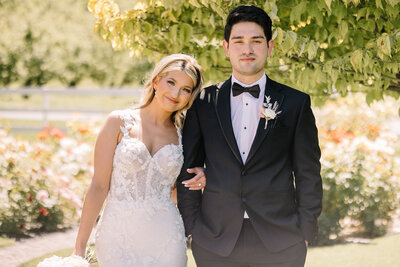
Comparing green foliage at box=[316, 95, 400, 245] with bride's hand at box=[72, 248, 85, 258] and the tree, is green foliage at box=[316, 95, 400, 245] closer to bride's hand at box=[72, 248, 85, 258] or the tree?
the tree

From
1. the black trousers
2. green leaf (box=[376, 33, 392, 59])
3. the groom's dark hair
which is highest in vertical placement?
the groom's dark hair

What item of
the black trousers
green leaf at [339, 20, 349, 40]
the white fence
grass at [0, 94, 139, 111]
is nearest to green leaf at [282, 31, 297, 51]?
green leaf at [339, 20, 349, 40]

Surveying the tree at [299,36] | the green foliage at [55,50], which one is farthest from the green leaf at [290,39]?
the green foliage at [55,50]

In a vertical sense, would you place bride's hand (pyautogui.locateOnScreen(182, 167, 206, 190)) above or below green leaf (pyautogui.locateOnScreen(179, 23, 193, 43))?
below

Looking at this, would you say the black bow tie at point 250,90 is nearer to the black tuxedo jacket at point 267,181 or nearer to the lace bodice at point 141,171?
the black tuxedo jacket at point 267,181

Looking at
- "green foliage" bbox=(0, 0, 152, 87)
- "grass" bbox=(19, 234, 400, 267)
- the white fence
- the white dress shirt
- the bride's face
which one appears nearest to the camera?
the white dress shirt

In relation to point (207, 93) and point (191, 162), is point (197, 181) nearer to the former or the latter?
point (191, 162)

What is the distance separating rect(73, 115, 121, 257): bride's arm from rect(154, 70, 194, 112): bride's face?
1.20 feet

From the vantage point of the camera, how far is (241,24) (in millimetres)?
3107

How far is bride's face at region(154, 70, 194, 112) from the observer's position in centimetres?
351

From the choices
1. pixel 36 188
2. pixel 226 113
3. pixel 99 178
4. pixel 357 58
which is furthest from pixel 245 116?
pixel 36 188

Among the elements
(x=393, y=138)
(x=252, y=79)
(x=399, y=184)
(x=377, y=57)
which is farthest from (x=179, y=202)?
(x=393, y=138)

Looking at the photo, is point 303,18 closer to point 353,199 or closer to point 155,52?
point 155,52

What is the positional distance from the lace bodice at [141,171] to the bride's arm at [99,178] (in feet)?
0.15
